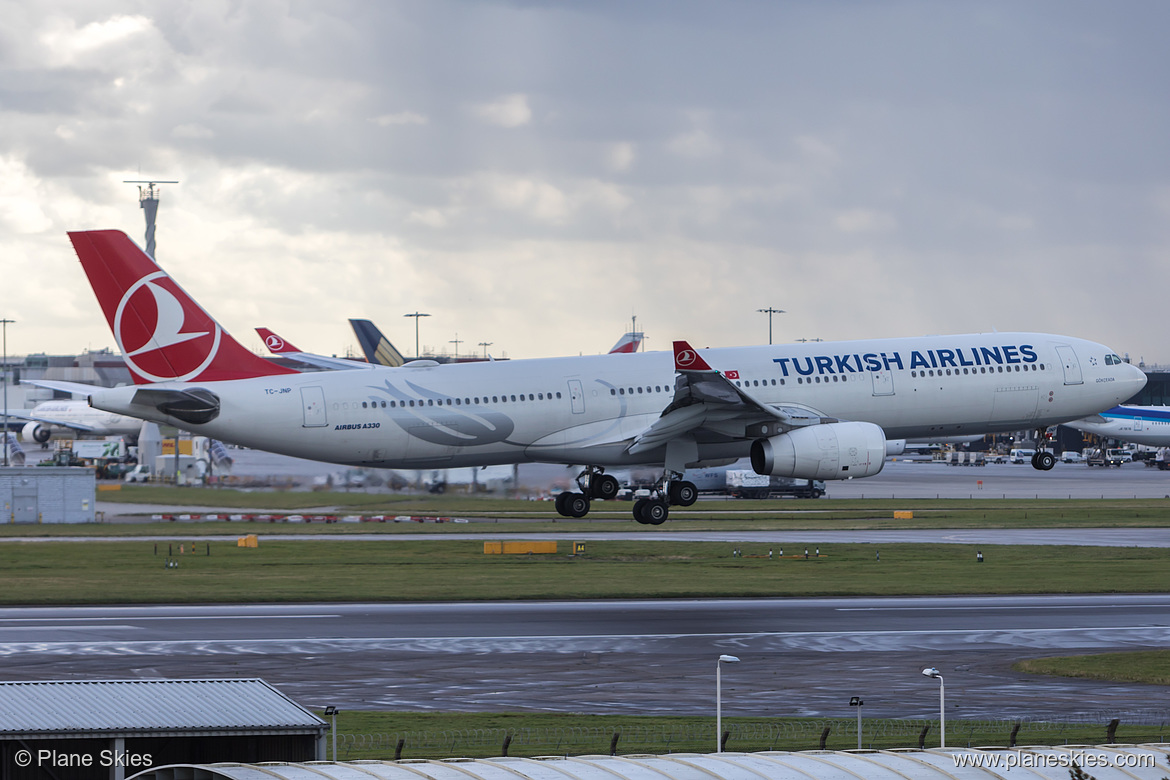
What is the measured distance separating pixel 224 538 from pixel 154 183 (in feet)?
445

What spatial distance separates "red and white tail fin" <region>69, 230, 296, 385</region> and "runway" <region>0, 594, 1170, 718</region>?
9.48 m

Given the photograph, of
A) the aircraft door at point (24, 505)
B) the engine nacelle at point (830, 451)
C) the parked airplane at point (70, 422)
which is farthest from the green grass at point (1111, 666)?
the parked airplane at point (70, 422)

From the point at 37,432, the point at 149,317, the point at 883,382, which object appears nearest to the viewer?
the point at 149,317

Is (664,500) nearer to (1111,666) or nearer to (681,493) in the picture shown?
(681,493)

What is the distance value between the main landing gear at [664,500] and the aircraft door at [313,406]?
1264cm

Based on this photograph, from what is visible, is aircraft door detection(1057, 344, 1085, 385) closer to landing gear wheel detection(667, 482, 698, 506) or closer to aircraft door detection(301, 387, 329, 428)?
landing gear wheel detection(667, 482, 698, 506)

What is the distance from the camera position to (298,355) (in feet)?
247

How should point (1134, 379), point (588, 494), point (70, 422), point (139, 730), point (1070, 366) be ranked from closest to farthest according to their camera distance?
point (139, 730)
point (588, 494)
point (1070, 366)
point (1134, 379)
point (70, 422)

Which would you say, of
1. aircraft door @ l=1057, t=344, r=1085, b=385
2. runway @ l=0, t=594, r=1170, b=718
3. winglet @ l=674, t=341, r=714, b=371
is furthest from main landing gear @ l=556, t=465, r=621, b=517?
aircraft door @ l=1057, t=344, r=1085, b=385

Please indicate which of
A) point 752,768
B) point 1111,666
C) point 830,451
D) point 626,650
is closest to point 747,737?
point 752,768

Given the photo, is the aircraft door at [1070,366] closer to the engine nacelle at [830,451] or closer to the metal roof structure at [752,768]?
the engine nacelle at [830,451]

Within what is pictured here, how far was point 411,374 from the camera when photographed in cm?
4931

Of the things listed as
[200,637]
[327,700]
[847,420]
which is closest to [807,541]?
[847,420]

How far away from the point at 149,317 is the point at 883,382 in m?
26.7
